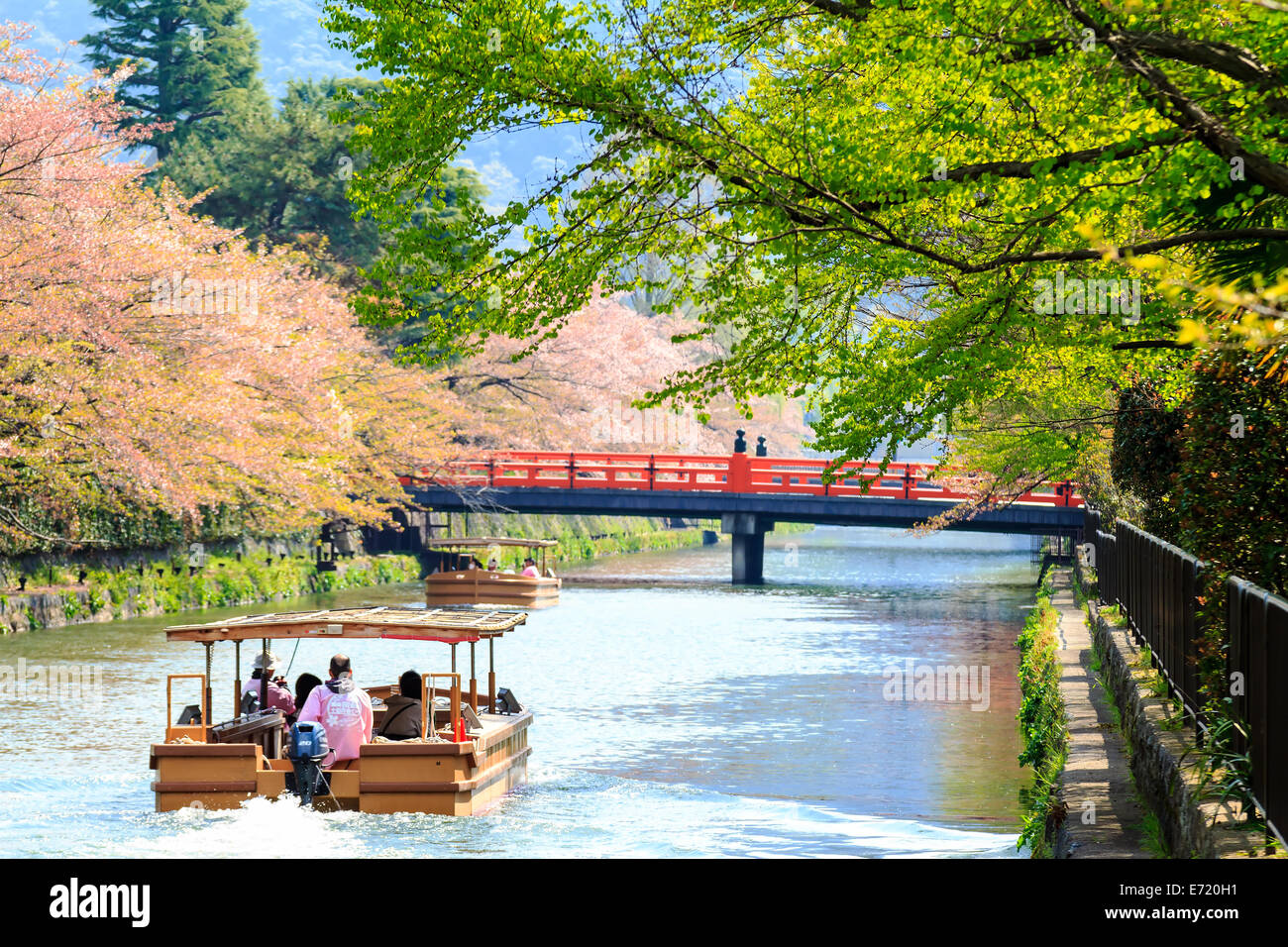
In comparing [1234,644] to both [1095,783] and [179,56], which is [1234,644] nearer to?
[1095,783]

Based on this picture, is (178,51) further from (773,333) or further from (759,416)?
(773,333)

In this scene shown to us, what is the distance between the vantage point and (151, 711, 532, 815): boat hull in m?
15.6

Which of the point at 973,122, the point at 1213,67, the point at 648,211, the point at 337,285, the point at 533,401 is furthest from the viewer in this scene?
the point at 533,401

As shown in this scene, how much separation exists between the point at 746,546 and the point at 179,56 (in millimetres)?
34798

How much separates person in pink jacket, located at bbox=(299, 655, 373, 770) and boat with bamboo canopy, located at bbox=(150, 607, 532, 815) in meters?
0.16

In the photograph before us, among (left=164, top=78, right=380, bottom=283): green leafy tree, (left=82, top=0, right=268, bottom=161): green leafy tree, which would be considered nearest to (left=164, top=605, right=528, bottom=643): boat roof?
(left=164, top=78, right=380, bottom=283): green leafy tree

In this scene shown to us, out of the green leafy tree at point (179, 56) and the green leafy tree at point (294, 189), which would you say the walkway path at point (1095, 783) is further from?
the green leafy tree at point (179, 56)

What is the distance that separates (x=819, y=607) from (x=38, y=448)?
817 inches

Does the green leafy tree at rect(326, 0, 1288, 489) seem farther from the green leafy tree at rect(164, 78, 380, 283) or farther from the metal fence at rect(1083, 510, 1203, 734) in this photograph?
the green leafy tree at rect(164, 78, 380, 283)

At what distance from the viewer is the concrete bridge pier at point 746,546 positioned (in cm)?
4934

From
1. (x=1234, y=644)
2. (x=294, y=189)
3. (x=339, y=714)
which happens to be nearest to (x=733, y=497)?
(x=294, y=189)

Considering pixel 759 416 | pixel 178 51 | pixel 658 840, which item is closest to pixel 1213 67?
pixel 658 840

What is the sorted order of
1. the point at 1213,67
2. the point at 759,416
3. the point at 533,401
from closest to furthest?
1. the point at 1213,67
2. the point at 533,401
3. the point at 759,416

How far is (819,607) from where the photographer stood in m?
41.5
